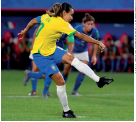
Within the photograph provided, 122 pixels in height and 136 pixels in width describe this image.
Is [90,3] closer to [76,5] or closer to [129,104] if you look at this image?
[76,5]

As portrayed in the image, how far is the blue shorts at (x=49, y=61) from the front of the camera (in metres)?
6.48

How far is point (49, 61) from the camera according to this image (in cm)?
656

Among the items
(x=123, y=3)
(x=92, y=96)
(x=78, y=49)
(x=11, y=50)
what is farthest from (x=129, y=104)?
(x=11, y=50)

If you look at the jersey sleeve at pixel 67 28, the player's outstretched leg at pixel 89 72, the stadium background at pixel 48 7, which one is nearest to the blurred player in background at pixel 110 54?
the stadium background at pixel 48 7

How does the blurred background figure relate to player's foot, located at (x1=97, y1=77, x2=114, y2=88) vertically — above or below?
below

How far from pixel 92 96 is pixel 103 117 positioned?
328 cm

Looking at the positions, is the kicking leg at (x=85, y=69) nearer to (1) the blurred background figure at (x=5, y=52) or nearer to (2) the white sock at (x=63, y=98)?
(2) the white sock at (x=63, y=98)

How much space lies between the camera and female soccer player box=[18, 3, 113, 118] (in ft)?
20.5

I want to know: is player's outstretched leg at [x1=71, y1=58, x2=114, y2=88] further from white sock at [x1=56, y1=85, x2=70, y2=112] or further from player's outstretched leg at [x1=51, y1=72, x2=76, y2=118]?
white sock at [x1=56, y1=85, x2=70, y2=112]

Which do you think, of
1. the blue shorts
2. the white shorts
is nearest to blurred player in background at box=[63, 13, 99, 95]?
the white shorts

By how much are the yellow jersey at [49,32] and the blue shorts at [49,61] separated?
0.22 ft

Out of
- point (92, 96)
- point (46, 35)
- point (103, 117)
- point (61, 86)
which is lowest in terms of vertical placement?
point (92, 96)

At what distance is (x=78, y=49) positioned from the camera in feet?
33.5

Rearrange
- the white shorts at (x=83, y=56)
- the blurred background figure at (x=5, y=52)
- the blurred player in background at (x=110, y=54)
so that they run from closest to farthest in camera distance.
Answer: the white shorts at (x=83, y=56) < the blurred player in background at (x=110, y=54) < the blurred background figure at (x=5, y=52)
